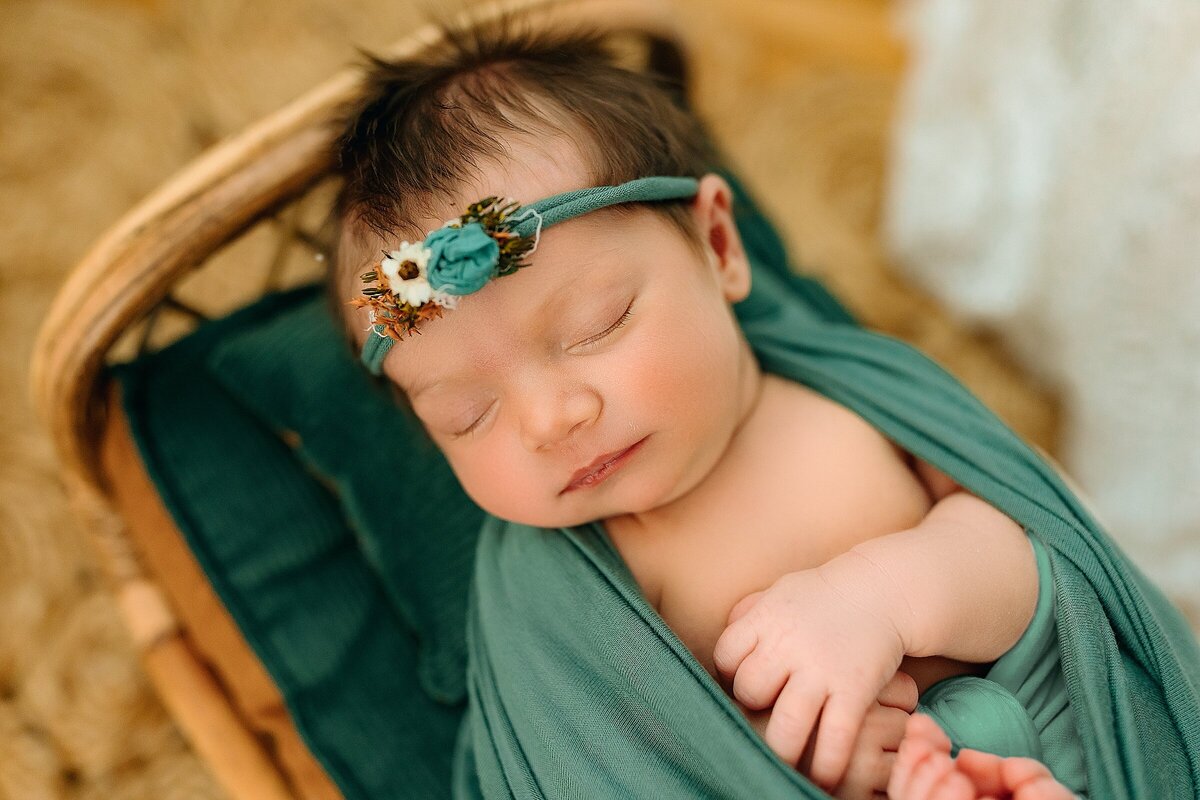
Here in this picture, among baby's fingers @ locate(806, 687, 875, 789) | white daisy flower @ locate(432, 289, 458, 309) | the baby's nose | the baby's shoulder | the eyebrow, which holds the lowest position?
baby's fingers @ locate(806, 687, 875, 789)

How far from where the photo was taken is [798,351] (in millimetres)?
1249

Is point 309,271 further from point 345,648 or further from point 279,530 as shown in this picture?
point 345,648

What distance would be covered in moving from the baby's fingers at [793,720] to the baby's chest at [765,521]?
162 millimetres

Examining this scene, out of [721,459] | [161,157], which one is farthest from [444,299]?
[161,157]

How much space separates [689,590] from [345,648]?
0.49 metres

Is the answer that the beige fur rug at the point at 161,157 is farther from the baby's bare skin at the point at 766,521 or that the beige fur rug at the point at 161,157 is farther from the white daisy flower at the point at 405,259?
the white daisy flower at the point at 405,259

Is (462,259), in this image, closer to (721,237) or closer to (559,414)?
(559,414)

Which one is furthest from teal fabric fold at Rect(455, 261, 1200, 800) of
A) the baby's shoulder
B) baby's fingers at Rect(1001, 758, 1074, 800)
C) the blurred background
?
the blurred background

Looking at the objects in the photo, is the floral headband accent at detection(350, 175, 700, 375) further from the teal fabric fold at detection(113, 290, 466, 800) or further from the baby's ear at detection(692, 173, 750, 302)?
the teal fabric fold at detection(113, 290, 466, 800)

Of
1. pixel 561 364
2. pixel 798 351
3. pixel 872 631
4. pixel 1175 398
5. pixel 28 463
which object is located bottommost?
pixel 1175 398

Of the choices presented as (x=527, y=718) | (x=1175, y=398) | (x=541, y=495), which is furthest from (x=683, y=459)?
(x=1175, y=398)

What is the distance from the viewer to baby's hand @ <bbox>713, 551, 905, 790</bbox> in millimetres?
854

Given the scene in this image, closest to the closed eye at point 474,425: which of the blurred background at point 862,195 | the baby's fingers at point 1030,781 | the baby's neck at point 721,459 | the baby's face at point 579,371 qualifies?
the baby's face at point 579,371

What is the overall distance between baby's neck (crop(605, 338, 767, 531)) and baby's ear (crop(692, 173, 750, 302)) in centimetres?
9
